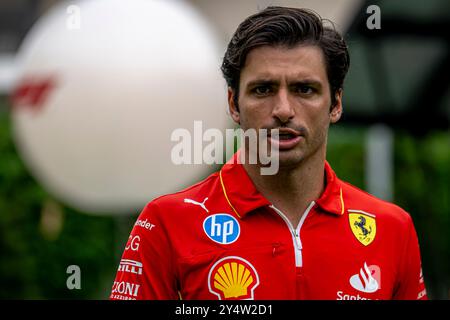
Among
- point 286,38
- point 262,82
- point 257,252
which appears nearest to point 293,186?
point 257,252

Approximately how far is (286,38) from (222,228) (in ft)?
2.04

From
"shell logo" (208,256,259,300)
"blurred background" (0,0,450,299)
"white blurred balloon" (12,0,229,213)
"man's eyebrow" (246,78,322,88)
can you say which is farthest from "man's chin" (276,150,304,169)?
"white blurred balloon" (12,0,229,213)

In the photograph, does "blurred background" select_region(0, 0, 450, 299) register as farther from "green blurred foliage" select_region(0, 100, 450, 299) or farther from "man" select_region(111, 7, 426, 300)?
"man" select_region(111, 7, 426, 300)

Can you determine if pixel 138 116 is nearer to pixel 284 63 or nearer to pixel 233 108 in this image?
pixel 233 108

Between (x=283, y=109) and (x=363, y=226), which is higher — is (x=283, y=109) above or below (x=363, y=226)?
above

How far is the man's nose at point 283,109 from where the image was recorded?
105 inches

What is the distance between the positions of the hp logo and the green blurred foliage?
4424mm

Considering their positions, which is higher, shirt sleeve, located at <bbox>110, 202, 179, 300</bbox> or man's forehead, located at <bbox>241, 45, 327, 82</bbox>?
man's forehead, located at <bbox>241, 45, 327, 82</bbox>

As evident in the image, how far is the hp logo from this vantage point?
2.78 metres

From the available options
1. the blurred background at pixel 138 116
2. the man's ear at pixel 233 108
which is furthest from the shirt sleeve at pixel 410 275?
the blurred background at pixel 138 116

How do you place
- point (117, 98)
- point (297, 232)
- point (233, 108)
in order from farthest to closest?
point (117, 98) < point (233, 108) < point (297, 232)

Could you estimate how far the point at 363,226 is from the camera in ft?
9.48
